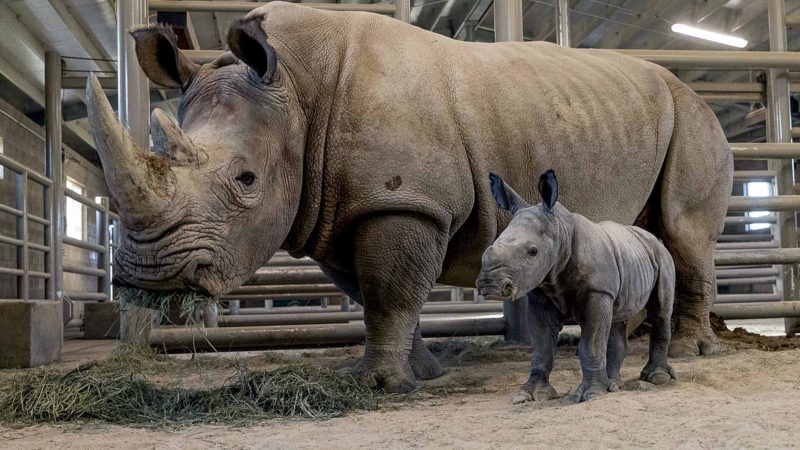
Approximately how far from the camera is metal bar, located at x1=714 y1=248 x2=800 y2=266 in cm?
573

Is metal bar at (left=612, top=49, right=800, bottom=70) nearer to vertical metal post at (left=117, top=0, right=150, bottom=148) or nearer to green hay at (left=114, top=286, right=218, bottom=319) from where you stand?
vertical metal post at (left=117, top=0, right=150, bottom=148)

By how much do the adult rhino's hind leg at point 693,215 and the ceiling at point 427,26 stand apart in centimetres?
588

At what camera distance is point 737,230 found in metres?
21.1

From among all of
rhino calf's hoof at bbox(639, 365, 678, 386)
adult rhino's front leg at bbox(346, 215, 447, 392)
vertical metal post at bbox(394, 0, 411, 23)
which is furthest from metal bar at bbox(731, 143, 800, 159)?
adult rhino's front leg at bbox(346, 215, 447, 392)

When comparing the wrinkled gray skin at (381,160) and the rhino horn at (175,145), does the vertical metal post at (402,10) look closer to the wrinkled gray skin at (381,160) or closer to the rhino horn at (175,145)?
the wrinkled gray skin at (381,160)

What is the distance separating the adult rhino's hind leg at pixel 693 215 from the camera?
15.4 ft

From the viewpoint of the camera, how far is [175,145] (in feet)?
10.6

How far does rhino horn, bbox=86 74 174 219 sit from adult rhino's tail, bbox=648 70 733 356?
2819 millimetres

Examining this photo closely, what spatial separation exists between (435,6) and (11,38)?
5.79 metres

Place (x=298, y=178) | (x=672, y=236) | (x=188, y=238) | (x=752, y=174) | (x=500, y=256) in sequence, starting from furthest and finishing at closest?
(x=752, y=174) < (x=672, y=236) < (x=298, y=178) < (x=188, y=238) < (x=500, y=256)

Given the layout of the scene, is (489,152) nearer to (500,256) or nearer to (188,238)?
(500,256)

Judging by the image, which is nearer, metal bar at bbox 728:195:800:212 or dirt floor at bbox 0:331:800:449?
dirt floor at bbox 0:331:800:449

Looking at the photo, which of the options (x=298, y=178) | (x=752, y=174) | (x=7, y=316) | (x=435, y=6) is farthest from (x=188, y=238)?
(x=435, y=6)

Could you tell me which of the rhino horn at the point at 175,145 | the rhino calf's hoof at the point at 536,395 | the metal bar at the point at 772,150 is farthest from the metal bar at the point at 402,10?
the rhino calf's hoof at the point at 536,395
